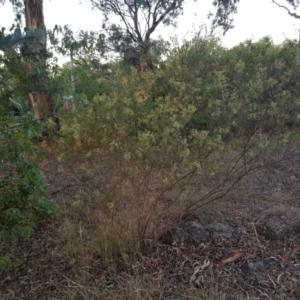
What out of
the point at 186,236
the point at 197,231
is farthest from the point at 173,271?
the point at 197,231

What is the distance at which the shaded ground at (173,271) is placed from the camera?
10.3ft

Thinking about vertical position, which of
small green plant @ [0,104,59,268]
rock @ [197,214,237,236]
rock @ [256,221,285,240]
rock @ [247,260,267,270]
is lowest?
rock @ [247,260,267,270]

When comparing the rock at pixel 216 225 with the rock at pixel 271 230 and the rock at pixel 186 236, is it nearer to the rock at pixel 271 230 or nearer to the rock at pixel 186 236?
the rock at pixel 186 236

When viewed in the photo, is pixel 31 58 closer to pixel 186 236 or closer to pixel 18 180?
pixel 18 180

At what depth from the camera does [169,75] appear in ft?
→ 12.3

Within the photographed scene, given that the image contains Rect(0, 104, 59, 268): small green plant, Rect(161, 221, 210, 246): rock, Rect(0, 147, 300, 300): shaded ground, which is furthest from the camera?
Rect(161, 221, 210, 246): rock

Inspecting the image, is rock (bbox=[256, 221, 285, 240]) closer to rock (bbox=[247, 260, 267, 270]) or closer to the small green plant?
rock (bbox=[247, 260, 267, 270])

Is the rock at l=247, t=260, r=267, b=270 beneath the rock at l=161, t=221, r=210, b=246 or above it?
beneath

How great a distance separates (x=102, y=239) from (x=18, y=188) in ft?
2.88

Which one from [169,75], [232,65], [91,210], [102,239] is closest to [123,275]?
[102,239]

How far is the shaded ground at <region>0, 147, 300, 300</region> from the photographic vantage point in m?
3.14

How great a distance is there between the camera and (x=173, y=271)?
136 inches

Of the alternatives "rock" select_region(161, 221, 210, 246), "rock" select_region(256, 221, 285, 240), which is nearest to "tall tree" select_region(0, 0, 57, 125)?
"rock" select_region(161, 221, 210, 246)

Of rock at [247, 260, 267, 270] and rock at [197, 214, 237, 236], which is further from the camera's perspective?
rock at [197, 214, 237, 236]
